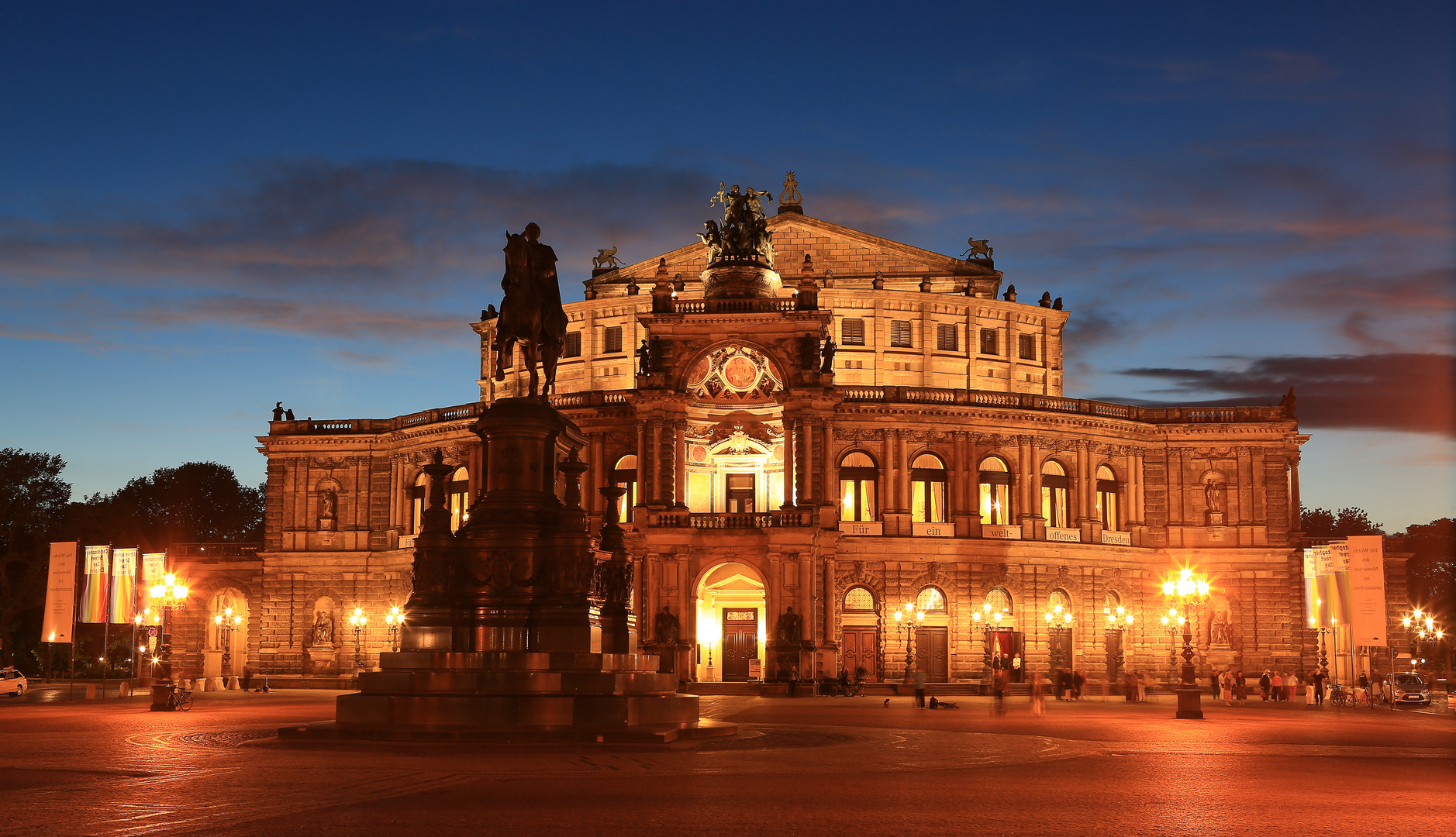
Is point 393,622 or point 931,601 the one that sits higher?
point 931,601

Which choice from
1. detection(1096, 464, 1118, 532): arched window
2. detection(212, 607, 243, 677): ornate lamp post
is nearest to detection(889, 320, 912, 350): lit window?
detection(1096, 464, 1118, 532): arched window

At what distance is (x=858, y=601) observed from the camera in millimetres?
71562

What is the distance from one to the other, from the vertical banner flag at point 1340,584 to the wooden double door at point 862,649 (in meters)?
21.3

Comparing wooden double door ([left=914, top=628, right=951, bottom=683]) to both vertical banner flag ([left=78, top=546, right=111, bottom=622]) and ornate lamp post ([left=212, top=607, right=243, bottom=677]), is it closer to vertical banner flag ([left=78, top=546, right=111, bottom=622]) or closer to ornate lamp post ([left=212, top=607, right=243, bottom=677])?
vertical banner flag ([left=78, top=546, right=111, bottom=622])

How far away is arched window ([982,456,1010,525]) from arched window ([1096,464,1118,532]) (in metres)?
5.67

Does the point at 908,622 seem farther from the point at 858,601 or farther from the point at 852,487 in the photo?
the point at 852,487

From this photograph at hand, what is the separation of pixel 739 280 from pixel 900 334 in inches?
582

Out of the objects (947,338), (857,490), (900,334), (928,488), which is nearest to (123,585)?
(857,490)

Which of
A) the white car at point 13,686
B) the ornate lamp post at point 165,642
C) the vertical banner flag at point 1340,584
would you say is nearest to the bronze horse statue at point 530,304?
the ornate lamp post at point 165,642

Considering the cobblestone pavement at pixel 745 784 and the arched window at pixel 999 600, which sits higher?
the arched window at pixel 999 600

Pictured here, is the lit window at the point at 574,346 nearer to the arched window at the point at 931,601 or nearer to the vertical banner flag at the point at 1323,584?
the arched window at the point at 931,601

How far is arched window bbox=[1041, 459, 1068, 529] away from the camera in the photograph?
2972 inches

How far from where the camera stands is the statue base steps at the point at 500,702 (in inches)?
1041

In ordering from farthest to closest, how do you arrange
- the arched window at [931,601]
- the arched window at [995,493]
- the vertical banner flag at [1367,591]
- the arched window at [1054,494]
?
1. the arched window at [1054,494]
2. the arched window at [995,493]
3. the arched window at [931,601]
4. the vertical banner flag at [1367,591]
